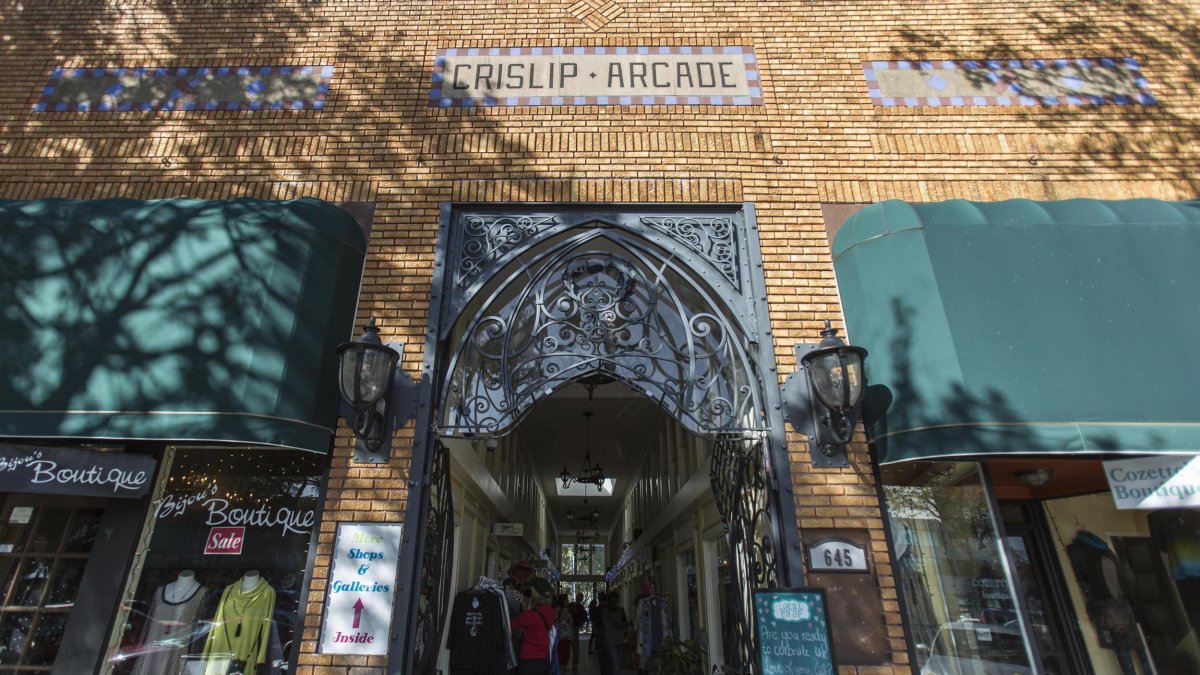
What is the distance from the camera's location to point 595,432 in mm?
16141

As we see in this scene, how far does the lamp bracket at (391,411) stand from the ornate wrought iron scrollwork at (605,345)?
1.00ft

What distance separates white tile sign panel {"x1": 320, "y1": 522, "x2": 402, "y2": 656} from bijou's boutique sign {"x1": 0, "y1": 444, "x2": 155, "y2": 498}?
1590 millimetres

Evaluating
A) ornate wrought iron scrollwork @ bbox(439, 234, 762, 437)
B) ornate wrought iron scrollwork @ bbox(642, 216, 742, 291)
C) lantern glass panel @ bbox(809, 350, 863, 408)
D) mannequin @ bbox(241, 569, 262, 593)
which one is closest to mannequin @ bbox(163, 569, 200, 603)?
mannequin @ bbox(241, 569, 262, 593)

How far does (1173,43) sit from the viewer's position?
6469 mm

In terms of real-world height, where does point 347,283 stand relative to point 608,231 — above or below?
below

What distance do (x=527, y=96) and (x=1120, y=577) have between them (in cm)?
708

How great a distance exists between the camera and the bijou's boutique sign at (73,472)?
168 inches

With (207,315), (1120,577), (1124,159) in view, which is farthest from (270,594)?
(1124,159)


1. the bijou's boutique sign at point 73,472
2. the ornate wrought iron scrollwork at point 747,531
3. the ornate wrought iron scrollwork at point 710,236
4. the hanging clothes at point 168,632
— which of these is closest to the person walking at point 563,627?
the ornate wrought iron scrollwork at point 747,531

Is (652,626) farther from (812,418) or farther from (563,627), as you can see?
(812,418)

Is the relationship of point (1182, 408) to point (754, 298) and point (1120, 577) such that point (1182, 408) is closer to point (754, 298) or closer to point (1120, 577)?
point (1120, 577)

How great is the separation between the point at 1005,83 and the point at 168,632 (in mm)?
8718

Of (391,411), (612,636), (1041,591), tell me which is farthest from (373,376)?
(612,636)

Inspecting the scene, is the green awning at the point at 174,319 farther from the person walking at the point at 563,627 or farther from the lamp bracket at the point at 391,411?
the person walking at the point at 563,627
